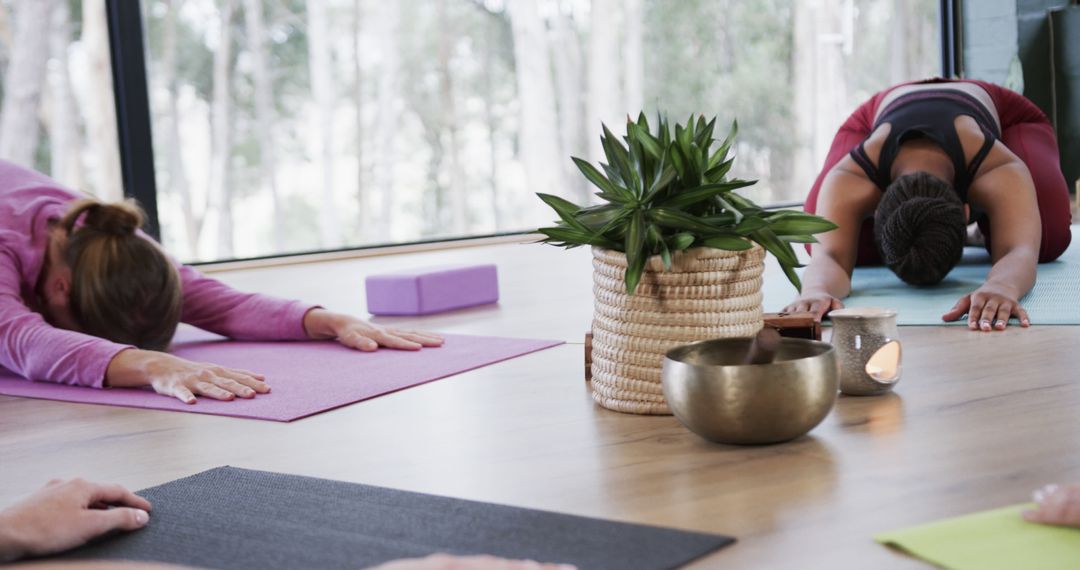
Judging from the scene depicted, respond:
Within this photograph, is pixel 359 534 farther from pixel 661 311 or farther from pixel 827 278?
pixel 827 278

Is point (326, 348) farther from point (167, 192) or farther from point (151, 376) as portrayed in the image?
point (167, 192)

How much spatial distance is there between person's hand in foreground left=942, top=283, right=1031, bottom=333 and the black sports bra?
0.50 metres

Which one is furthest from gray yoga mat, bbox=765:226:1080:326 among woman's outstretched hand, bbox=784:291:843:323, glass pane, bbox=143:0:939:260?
glass pane, bbox=143:0:939:260

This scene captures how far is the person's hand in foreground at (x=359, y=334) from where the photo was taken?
2.57 metres

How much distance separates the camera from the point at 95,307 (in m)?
2.36

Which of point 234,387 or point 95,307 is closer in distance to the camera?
point 234,387

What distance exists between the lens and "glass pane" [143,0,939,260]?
743cm

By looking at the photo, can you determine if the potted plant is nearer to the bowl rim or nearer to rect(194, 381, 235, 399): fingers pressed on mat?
the bowl rim

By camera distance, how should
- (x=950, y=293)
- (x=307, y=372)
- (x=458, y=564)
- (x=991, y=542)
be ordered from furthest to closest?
(x=950, y=293) → (x=307, y=372) → (x=991, y=542) → (x=458, y=564)

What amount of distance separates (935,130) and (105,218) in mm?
2037

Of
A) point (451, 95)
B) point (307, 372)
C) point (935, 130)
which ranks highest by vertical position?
point (451, 95)

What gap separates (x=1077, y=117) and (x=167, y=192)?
527 cm

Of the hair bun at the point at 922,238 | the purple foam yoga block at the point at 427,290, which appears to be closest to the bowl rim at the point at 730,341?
the hair bun at the point at 922,238

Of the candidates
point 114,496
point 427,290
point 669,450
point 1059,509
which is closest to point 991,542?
point 1059,509
